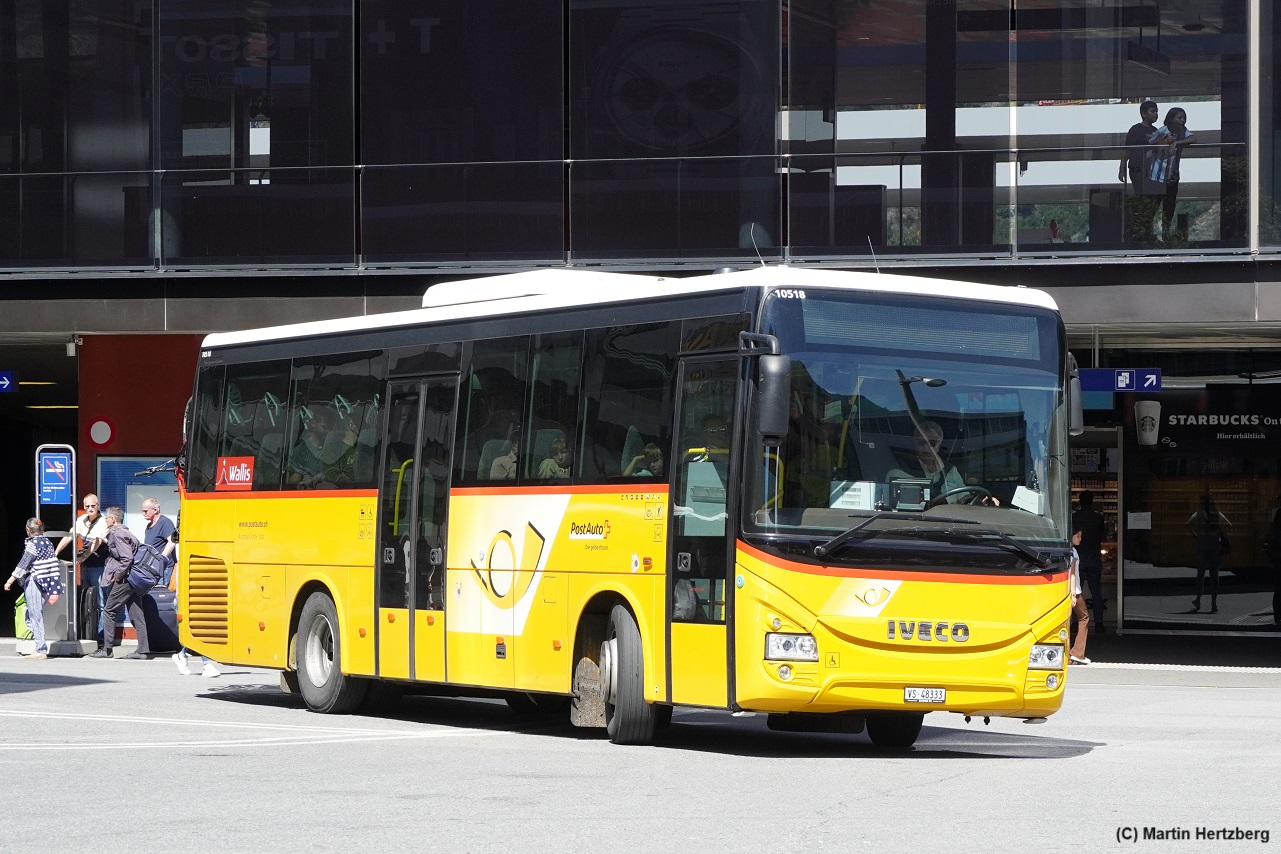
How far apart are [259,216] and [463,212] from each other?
8.64 feet

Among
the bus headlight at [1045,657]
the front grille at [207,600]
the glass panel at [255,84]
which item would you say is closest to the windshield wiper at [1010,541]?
the bus headlight at [1045,657]

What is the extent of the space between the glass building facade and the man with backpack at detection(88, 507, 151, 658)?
3571mm

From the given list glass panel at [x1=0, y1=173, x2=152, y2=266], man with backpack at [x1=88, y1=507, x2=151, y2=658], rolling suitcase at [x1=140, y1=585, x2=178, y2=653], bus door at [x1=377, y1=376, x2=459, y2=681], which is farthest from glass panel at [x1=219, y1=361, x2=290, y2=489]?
glass panel at [x1=0, y1=173, x2=152, y2=266]

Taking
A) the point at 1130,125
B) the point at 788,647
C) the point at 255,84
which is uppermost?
the point at 255,84

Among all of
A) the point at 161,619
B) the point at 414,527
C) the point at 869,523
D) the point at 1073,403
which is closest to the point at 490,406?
the point at 414,527

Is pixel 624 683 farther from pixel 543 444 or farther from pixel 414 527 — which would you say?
pixel 414 527

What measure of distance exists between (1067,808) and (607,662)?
4.02 metres

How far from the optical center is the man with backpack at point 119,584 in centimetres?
2312

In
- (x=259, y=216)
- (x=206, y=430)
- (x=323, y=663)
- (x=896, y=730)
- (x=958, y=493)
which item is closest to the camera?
(x=958, y=493)

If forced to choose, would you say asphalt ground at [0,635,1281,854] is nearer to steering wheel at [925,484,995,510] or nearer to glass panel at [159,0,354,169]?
steering wheel at [925,484,995,510]

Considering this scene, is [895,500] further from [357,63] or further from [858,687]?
[357,63]

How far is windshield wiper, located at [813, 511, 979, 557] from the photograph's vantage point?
11883mm

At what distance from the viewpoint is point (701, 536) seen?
1232 cm

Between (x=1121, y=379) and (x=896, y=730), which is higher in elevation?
(x=1121, y=379)
